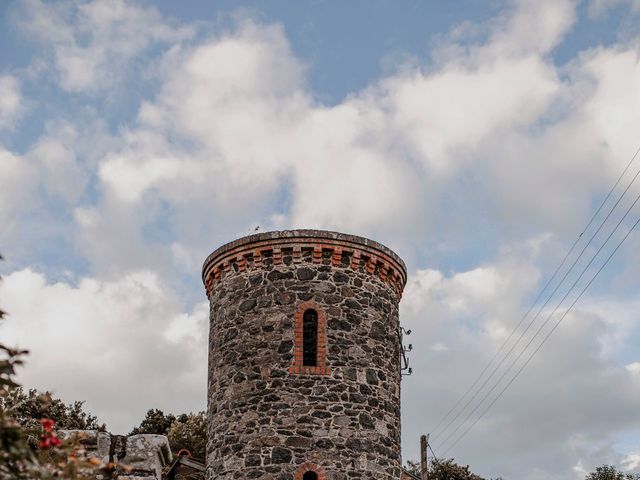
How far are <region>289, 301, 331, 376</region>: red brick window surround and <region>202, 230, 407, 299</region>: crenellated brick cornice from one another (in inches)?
42.9

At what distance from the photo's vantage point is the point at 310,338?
56.1 ft

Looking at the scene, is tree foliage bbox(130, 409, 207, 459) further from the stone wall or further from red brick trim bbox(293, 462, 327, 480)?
the stone wall

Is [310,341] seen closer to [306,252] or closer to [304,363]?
[304,363]

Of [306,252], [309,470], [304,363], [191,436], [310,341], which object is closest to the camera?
[309,470]

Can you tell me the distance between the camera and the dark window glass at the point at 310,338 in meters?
16.9

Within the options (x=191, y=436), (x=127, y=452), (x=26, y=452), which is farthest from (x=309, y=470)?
(x=191, y=436)

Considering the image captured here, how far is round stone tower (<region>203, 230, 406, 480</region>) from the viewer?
1642cm

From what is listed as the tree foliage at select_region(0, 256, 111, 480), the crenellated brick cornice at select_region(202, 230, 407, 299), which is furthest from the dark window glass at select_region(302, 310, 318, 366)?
the tree foliage at select_region(0, 256, 111, 480)

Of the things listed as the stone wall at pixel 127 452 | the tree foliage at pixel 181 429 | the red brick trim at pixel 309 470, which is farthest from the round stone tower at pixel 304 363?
the tree foliage at pixel 181 429

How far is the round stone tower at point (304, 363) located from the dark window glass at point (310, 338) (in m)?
0.02

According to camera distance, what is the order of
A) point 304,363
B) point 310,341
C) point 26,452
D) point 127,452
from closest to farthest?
point 26,452 < point 127,452 < point 304,363 < point 310,341

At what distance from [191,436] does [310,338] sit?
73.8 feet

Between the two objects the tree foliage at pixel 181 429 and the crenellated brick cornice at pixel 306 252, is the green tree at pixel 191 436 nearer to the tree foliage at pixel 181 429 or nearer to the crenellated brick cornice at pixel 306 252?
the tree foliage at pixel 181 429

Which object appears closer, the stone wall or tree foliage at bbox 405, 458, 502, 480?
the stone wall
